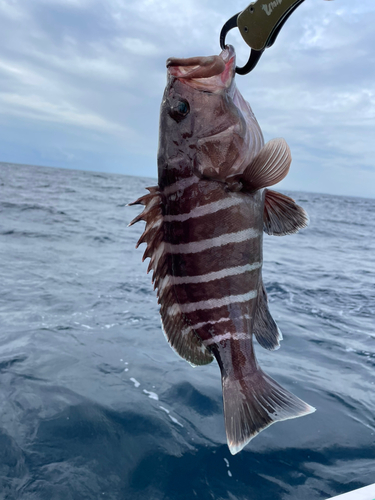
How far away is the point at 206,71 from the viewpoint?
5.80ft

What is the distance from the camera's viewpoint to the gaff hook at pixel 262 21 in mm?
1531

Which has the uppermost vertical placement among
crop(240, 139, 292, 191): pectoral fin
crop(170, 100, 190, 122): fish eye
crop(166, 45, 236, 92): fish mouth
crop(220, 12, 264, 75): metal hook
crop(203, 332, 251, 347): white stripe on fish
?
crop(220, 12, 264, 75): metal hook

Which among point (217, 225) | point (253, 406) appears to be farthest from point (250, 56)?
point (253, 406)

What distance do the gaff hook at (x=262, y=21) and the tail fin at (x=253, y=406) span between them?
1430mm

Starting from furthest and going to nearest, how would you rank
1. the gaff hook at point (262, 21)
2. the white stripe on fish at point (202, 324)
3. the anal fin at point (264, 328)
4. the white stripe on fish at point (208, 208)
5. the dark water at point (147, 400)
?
1. the dark water at point (147, 400)
2. the anal fin at point (264, 328)
3. the white stripe on fish at point (202, 324)
4. the white stripe on fish at point (208, 208)
5. the gaff hook at point (262, 21)

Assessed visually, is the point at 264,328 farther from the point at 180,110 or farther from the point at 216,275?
the point at 180,110

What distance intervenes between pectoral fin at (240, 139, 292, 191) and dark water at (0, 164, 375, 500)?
121 inches

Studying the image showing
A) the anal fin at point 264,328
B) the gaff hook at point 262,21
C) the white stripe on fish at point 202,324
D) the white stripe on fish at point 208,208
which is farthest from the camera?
the anal fin at point 264,328

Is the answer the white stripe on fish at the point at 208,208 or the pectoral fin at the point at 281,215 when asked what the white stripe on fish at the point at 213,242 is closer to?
the white stripe on fish at the point at 208,208

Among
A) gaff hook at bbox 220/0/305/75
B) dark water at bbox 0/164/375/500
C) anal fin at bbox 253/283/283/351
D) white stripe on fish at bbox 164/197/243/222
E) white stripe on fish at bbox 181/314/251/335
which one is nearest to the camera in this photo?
gaff hook at bbox 220/0/305/75

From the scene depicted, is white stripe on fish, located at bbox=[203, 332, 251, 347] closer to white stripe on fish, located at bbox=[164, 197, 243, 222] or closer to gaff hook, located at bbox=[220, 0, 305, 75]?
white stripe on fish, located at bbox=[164, 197, 243, 222]

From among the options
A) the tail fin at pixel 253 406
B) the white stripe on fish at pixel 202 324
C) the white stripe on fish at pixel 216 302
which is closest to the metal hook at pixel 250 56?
the white stripe on fish at pixel 216 302

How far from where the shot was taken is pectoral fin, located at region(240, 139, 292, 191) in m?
1.62

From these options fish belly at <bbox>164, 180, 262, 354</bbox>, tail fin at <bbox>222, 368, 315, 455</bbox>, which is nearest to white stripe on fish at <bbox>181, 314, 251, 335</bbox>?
fish belly at <bbox>164, 180, 262, 354</bbox>
